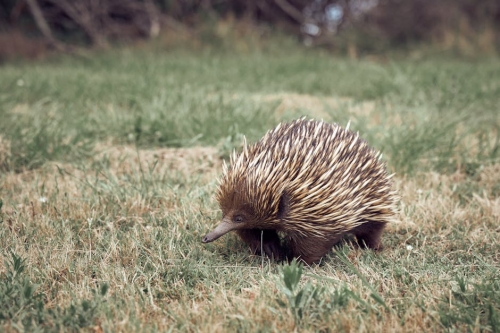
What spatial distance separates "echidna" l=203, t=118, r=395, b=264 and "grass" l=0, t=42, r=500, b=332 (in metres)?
0.18

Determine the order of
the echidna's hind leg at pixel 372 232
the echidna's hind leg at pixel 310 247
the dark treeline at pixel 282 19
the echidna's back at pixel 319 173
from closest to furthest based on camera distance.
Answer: the echidna's back at pixel 319 173 → the echidna's hind leg at pixel 310 247 → the echidna's hind leg at pixel 372 232 → the dark treeline at pixel 282 19

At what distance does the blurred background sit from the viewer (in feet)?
34.5

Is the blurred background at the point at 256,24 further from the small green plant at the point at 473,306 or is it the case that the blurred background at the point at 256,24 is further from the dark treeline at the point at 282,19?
the small green plant at the point at 473,306

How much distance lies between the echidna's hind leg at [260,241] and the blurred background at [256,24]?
771 centimetres

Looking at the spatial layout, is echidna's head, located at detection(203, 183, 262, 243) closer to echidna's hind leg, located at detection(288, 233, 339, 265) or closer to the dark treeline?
echidna's hind leg, located at detection(288, 233, 339, 265)

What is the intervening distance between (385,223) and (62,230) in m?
1.91

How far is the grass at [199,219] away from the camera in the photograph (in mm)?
2299

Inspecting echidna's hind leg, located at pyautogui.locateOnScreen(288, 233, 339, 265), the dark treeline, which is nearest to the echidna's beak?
echidna's hind leg, located at pyautogui.locateOnScreen(288, 233, 339, 265)

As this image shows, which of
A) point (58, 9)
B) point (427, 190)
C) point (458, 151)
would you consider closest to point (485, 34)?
point (458, 151)

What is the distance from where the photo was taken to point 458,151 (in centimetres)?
449

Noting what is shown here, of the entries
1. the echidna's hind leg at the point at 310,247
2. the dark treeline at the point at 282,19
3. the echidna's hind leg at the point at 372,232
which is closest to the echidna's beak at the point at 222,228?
the echidna's hind leg at the point at 310,247

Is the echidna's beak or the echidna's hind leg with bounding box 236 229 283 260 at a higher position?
the echidna's beak

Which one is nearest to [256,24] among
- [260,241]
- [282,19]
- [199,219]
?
[282,19]

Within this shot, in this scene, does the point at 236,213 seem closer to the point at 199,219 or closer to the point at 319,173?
the point at 319,173
